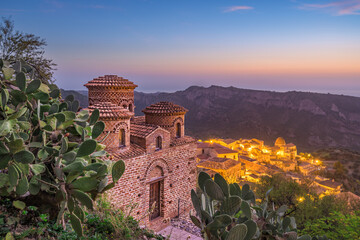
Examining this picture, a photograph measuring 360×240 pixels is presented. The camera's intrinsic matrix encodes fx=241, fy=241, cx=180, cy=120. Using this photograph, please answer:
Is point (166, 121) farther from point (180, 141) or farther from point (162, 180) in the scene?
point (162, 180)

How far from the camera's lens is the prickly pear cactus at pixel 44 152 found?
1.79 meters

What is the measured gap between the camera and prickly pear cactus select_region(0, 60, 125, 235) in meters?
1.79

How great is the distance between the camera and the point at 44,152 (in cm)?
212

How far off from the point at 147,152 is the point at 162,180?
179cm

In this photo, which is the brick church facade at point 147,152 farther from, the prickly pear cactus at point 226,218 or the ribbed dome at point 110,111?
the prickly pear cactus at point 226,218

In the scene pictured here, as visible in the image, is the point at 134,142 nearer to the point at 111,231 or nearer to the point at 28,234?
the point at 111,231

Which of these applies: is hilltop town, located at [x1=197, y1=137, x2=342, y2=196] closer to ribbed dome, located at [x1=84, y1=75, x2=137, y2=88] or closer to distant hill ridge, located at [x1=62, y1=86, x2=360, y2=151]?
ribbed dome, located at [x1=84, y1=75, x2=137, y2=88]

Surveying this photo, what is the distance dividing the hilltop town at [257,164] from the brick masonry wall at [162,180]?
12300 millimetres

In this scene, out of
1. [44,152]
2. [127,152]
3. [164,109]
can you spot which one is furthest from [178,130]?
[44,152]

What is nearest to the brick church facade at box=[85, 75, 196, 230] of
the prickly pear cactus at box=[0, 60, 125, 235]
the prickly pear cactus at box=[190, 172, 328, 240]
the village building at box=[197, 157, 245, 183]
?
the prickly pear cactus at box=[0, 60, 125, 235]

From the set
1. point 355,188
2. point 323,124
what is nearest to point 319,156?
point 355,188

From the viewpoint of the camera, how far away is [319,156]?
50.1m

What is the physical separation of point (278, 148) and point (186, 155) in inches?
1600

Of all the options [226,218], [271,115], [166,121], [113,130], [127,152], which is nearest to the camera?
[226,218]
